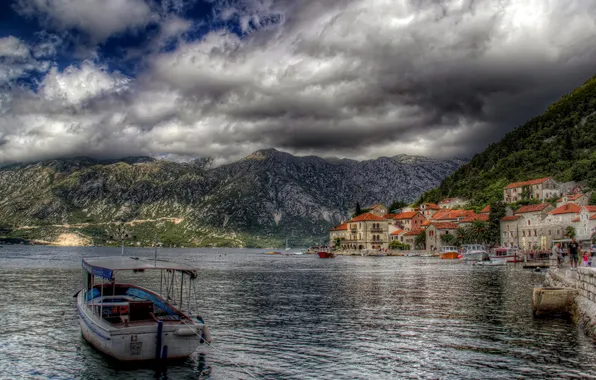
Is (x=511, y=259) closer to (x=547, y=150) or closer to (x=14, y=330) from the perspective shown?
(x=547, y=150)

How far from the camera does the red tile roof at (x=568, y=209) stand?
122 meters

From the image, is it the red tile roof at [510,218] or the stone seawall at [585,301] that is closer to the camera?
the stone seawall at [585,301]

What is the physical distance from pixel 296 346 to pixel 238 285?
36494mm

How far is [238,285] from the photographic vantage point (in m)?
61.6

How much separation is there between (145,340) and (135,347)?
1.73 feet

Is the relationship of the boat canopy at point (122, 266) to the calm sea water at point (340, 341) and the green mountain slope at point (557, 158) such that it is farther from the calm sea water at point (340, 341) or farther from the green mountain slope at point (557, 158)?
the green mountain slope at point (557, 158)

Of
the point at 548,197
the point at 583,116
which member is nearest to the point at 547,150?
the point at 583,116

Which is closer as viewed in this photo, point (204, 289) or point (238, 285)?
point (204, 289)

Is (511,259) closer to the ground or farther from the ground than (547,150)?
closer to the ground

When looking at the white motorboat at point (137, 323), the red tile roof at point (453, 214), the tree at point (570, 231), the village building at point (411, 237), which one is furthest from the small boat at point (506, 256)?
the white motorboat at point (137, 323)

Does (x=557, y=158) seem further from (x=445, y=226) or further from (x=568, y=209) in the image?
(x=568, y=209)

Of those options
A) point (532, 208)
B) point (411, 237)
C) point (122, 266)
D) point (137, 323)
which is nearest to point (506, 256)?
point (532, 208)

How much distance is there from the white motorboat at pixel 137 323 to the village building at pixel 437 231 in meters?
Result: 145

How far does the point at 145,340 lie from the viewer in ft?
71.9
